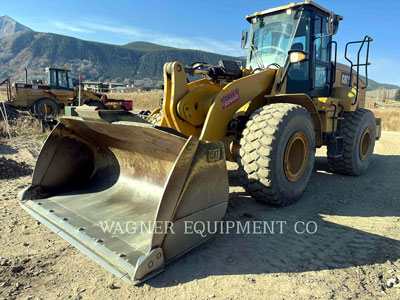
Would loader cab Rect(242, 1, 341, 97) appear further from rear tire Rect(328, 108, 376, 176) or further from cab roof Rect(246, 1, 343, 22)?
rear tire Rect(328, 108, 376, 176)

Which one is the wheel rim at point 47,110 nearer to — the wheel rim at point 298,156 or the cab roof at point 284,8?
the cab roof at point 284,8

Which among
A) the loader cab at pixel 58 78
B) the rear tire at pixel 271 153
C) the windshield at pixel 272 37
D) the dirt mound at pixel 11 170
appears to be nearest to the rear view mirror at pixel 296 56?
the windshield at pixel 272 37

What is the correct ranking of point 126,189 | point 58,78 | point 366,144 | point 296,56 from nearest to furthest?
point 126,189
point 296,56
point 366,144
point 58,78

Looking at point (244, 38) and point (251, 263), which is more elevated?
point (244, 38)

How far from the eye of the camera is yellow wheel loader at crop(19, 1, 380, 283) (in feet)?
8.28

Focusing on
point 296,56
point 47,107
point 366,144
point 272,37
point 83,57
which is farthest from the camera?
point 83,57

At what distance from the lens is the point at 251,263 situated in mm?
2656

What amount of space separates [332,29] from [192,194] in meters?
3.78

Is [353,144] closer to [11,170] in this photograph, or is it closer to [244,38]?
[244,38]

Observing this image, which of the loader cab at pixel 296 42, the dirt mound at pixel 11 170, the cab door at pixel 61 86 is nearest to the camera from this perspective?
the loader cab at pixel 296 42

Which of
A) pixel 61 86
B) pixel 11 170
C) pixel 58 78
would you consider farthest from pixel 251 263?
pixel 58 78

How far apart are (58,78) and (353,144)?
15.0 m

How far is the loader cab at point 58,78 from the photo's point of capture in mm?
15797

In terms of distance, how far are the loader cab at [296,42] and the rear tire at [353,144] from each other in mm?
901
